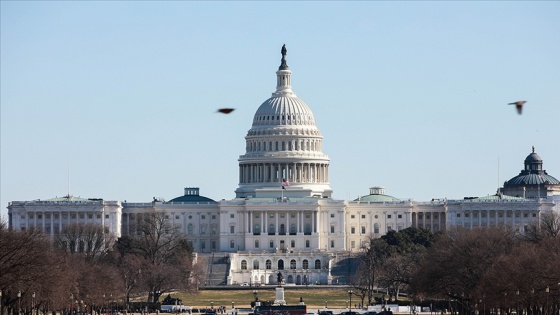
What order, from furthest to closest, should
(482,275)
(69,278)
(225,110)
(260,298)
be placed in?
(260,298) < (482,275) < (69,278) < (225,110)

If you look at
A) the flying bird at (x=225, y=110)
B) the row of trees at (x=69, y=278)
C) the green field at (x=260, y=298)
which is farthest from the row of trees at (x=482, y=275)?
the flying bird at (x=225, y=110)

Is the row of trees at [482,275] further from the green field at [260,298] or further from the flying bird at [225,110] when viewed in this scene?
the flying bird at [225,110]

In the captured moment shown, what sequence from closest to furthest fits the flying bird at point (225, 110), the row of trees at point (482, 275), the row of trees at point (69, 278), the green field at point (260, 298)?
the flying bird at point (225, 110) → the row of trees at point (69, 278) → the row of trees at point (482, 275) → the green field at point (260, 298)

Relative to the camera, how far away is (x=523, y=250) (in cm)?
14962

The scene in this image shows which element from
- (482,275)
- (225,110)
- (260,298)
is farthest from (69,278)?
(225,110)

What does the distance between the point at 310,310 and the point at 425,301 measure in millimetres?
11168

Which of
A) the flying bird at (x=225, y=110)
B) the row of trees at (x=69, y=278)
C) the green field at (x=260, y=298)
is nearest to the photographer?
the flying bird at (x=225, y=110)

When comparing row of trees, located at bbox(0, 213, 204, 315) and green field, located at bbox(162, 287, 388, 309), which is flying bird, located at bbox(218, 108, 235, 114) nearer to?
row of trees, located at bbox(0, 213, 204, 315)

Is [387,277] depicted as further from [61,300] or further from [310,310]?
[61,300]

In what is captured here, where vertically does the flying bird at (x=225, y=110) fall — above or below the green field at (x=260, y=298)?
above

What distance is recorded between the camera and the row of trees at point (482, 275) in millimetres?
Result: 129125

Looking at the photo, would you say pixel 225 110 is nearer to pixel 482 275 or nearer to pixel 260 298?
pixel 482 275

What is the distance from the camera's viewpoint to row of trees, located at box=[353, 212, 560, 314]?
424ft

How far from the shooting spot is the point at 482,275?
14900 centimetres
